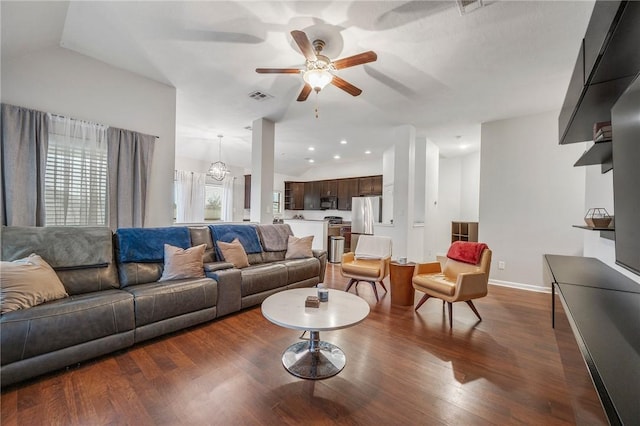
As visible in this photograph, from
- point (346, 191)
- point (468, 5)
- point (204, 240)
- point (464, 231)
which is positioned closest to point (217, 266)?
point (204, 240)

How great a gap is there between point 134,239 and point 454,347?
131 inches

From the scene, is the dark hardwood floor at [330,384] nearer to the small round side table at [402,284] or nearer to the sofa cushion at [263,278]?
the sofa cushion at [263,278]

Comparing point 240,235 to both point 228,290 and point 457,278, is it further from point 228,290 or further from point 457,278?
point 457,278

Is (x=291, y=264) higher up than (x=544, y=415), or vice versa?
(x=291, y=264)

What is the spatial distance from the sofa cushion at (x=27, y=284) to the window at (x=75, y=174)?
38.7 inches

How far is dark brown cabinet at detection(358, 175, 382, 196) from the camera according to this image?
7.53 m

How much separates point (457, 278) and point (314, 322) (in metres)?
1.76

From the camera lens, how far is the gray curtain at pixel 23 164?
2.47 m

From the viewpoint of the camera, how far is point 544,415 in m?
1.54

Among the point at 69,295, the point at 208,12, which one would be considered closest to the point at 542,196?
the point at 208,12

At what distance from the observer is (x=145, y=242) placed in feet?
9.21

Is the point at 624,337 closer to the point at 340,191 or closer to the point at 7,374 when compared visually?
the point at 7,374

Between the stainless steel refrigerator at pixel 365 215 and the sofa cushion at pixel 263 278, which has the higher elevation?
the stainless steel refrigerator at pixel 365 215

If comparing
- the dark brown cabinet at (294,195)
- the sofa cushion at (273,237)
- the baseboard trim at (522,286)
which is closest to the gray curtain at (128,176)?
the sofa cushion at (273,237)
